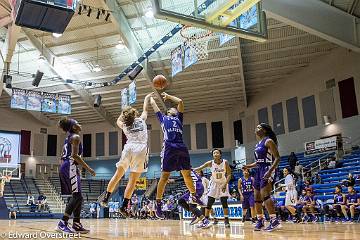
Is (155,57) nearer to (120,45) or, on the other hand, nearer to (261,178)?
(120,45)

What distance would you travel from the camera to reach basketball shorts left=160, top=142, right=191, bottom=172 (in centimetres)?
619

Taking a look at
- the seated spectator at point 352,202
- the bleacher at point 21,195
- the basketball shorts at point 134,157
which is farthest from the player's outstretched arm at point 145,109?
the bleacher at point 21,195

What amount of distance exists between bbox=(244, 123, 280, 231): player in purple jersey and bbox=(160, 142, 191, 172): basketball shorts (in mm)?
1146

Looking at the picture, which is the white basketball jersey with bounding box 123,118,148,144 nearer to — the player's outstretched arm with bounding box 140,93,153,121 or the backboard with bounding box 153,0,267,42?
the player's outstretched arm with bounding box 140,93,153,121

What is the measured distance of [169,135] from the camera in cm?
628

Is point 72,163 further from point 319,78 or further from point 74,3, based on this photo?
point 319,78

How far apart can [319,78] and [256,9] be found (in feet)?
46.9

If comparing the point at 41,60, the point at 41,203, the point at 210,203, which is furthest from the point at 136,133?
the point at 41,203

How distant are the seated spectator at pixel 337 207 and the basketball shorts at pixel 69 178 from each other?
9.74m

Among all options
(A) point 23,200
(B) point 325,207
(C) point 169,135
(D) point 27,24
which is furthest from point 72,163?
(A) point 23,200

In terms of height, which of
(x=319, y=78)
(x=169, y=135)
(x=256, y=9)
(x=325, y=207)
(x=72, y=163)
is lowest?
(x=325, y=207)

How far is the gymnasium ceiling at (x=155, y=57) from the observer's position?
19438 millimetres

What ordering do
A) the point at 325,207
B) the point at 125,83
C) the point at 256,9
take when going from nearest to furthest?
1. the point at 256,9
2. the point at 325,207
3. the point at 125,83

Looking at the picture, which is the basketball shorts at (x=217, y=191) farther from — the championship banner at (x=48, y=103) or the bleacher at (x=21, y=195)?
the bleacher at (x=21, y=195)
